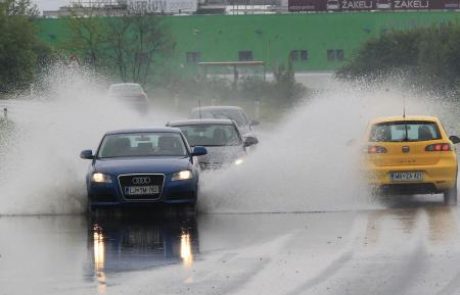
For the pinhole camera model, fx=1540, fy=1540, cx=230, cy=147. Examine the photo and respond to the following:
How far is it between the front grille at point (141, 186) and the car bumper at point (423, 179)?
155 inches

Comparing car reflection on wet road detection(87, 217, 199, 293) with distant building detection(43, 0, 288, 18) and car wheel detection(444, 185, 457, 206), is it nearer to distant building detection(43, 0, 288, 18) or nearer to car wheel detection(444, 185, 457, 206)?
car wheel detection(444, 185, 457, 206)

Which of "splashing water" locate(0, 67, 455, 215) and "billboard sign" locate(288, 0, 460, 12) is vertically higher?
"splashing water" locate(0, 67, 455, 215)

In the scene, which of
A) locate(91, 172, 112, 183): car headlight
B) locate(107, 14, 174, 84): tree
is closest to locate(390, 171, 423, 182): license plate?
locate(91, 172, 112, 183): car headlight

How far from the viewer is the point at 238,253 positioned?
16.7 metres

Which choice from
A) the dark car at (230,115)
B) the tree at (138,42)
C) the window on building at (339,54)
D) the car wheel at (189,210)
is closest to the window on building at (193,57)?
the window on building at (339,54)

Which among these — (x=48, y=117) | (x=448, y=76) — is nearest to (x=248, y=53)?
(x=448, y=76)

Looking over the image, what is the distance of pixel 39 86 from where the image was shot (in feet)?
205

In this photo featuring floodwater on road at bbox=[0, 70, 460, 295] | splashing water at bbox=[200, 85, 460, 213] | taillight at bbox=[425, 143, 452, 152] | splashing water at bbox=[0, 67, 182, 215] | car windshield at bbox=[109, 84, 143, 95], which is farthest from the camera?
car windshield at bbox=[109, 84, 143, 95]

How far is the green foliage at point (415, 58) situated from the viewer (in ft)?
226

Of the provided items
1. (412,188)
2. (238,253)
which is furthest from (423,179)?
(238,253)

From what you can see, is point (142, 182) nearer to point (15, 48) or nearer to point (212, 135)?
point (212, 135)

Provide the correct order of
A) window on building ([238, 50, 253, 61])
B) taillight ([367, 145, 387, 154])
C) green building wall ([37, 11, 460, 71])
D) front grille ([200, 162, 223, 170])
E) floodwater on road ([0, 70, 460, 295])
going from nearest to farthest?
floodwater on road ([0, 70, 460, 295]) < taillight ([367, 145, 387, 154]) < front grille ([200, 162, 223, 170]) < green building wall ([37, 11, 460, 71]) < window on building ([238, 50, 253, 61])

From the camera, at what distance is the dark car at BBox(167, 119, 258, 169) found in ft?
87.4

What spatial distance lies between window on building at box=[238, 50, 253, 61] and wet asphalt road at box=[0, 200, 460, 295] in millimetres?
83658
